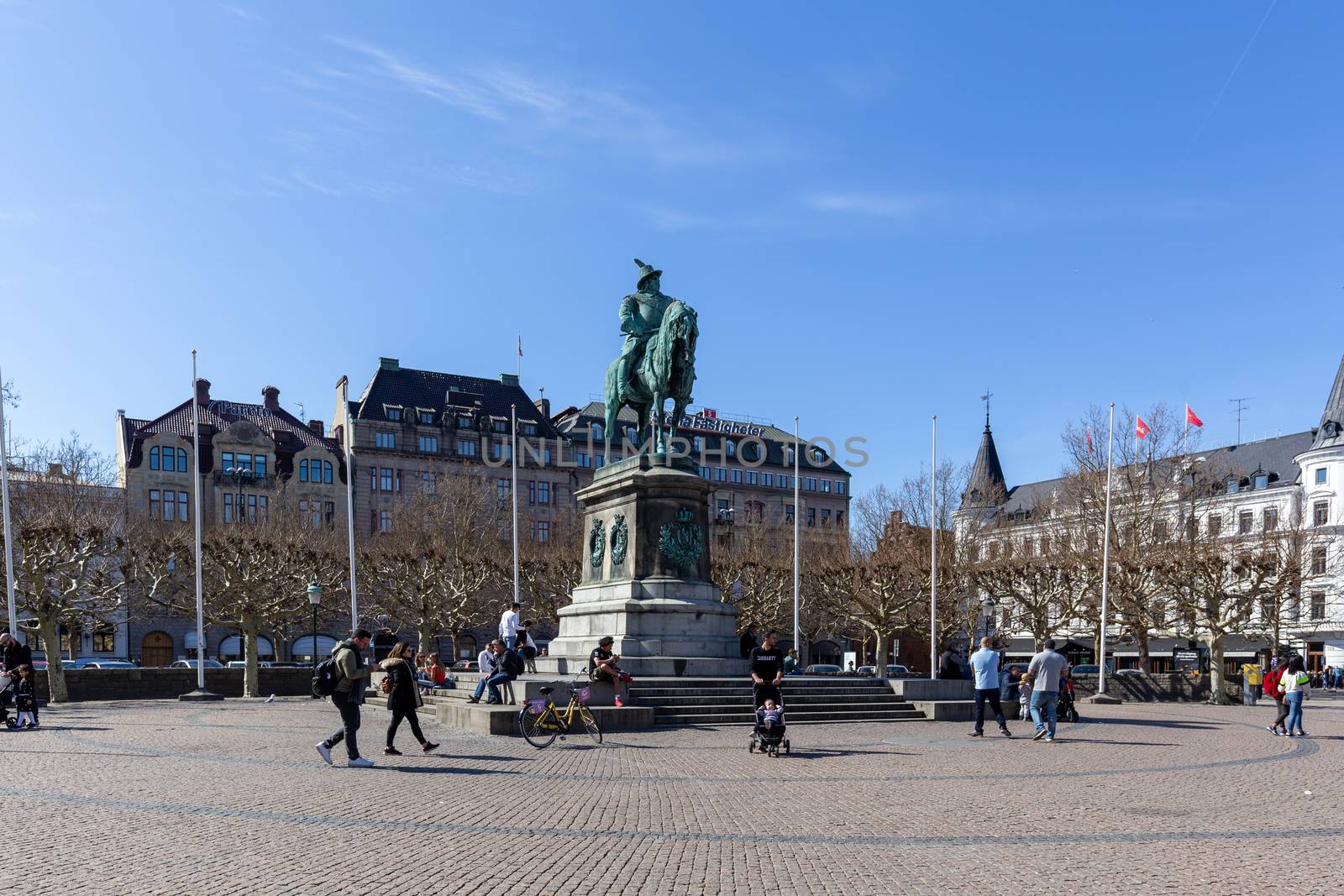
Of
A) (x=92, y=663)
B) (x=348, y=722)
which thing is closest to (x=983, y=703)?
(x=348, y=722)

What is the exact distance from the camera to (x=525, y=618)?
56.2m

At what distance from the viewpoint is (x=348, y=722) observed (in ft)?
50.4

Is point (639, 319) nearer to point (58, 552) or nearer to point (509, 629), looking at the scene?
point (509, 629)

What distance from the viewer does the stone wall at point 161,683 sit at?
38875 millimetres

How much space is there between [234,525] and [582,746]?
1719 inches

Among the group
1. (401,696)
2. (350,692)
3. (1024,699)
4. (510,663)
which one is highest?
(350,692)

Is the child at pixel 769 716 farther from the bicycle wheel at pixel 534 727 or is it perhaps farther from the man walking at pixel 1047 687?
the man walking at pixel 1047 687

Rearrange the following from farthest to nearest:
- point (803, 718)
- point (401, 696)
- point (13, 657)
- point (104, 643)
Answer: point (104, 643)
point (803, 718)
point (13, 657)
point (401, 696)

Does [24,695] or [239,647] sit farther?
[239,647]

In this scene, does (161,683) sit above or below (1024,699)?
below

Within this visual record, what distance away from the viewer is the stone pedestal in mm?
24953

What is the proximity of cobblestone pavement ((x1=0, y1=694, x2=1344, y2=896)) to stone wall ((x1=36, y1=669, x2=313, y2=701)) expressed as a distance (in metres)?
20.8

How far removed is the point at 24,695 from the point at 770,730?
49.3 feet

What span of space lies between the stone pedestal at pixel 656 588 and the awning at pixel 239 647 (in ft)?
153
